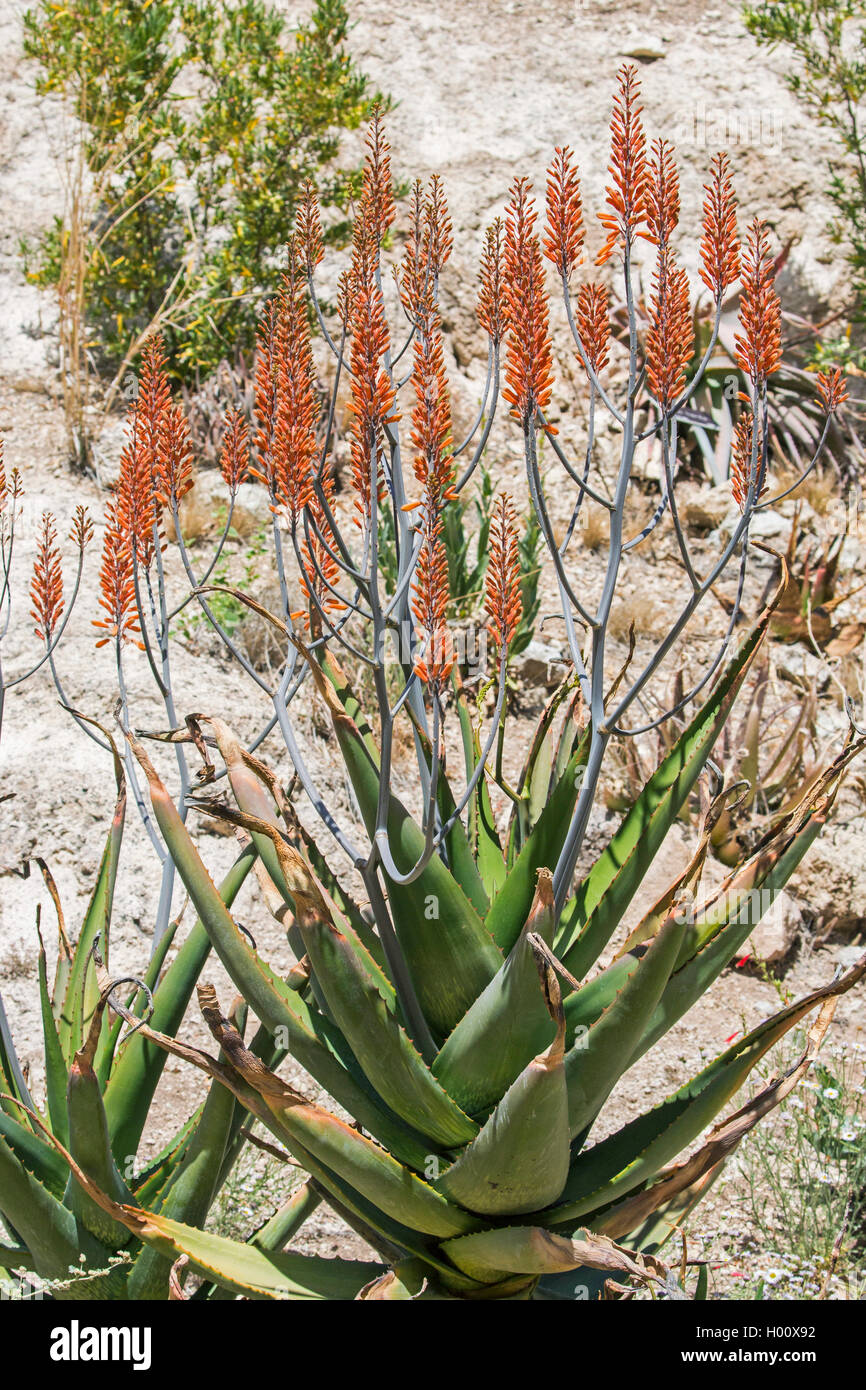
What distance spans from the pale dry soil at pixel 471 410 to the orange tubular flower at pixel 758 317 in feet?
7.27

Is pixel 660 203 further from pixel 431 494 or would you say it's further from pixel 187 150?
pixel 187 150

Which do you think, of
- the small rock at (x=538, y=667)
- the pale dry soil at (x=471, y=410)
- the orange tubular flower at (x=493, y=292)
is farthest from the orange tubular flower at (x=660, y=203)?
the small rock at (x=538, y=667)

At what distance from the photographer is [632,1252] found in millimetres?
1396

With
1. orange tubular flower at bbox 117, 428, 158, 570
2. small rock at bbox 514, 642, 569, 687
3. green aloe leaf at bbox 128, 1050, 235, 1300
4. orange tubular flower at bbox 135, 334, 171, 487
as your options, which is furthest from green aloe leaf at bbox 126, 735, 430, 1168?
small rock at bbox 514, 642, 569, 687

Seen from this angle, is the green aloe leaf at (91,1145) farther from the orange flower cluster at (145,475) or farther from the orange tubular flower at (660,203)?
the orange tubular flower at (660,203)

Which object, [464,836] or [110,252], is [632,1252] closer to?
[464,836]

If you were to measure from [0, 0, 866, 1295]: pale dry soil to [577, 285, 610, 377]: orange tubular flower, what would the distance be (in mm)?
2055

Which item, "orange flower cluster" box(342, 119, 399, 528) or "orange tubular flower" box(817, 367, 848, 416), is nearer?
"orange flower cluster" box(342, 119, 399, 528)

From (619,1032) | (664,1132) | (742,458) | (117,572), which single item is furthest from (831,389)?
(117,572)

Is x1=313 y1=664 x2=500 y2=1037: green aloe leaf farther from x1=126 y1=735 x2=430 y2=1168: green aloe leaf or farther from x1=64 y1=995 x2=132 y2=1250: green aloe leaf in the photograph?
x1=64 y1=995 x2=132 y2=1250: green aloe leaf

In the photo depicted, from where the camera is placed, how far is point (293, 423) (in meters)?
1.48

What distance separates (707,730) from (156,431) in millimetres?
1071

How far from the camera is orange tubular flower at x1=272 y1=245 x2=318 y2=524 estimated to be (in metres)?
1.47
